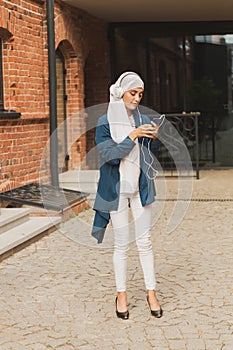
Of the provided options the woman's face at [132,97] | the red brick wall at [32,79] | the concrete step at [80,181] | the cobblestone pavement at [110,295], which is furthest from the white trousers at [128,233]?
the concrete step at [80,181]

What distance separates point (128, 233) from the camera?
436 cm

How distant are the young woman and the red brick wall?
4.14 metres

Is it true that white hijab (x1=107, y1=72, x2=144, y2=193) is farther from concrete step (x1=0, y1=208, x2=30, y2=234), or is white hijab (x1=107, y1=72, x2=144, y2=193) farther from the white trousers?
concrete step (x1=0, y1=208, x2=30, y2=234)

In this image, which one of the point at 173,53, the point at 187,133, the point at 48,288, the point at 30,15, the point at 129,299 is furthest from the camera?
the point at 173,53

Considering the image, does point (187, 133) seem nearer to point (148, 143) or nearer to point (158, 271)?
point (158, 271)

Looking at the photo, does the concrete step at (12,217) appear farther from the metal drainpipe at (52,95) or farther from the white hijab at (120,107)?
the white hijab at (120,107)

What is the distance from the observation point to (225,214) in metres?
8.20

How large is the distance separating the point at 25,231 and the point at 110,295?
2.11m

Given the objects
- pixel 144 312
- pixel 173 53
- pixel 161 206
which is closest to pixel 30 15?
pixel 161 206

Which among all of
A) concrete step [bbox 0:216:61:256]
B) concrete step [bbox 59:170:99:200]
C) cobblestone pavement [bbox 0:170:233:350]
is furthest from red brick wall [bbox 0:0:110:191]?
cobblestone pavement [bbox 0:170:233:350]

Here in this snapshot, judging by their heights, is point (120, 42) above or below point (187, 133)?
above

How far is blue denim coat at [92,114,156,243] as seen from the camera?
417cm

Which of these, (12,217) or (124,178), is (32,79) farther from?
(124,178)

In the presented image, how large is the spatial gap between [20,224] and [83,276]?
185 cm
